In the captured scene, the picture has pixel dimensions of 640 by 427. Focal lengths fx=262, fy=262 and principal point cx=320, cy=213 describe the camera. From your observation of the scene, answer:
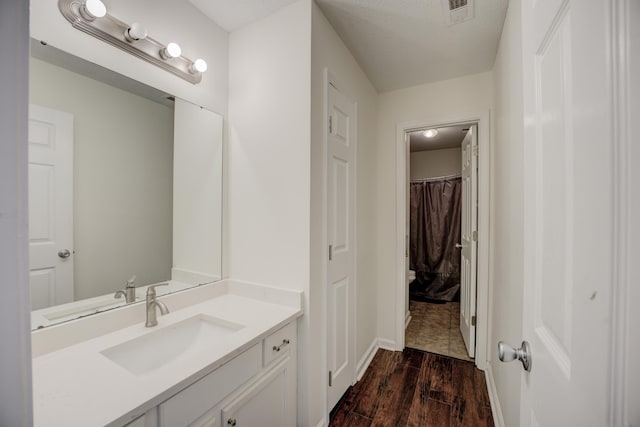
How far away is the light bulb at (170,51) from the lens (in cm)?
134

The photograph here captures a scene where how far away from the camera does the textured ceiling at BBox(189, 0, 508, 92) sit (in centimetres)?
151

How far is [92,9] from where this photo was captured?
106cm

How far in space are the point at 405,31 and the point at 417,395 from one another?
8.33ft

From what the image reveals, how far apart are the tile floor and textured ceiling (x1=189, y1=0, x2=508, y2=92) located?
99.8 inches

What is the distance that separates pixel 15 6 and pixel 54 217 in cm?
108

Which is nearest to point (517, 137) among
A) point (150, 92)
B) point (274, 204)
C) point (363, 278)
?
point (274, 204)

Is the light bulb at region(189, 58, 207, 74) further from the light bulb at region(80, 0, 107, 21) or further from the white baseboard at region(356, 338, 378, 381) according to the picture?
the white baseboard at region(356, 338, 378, 381)

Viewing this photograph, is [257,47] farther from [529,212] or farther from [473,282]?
[473,282]

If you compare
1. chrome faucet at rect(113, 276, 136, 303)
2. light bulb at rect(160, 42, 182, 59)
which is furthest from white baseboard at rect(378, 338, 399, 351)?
light bulb at rect(160, 42, 182, 59)

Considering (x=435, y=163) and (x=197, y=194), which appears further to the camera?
(x=435, y=163)

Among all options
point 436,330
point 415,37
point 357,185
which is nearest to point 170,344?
point 357,185

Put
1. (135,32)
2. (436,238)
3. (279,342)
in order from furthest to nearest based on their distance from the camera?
1. (436,238)
2. (279,342)
3. (135,32)

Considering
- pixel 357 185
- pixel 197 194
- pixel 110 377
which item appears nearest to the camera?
pixel 110 377

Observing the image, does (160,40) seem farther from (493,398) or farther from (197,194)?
(493,398)
